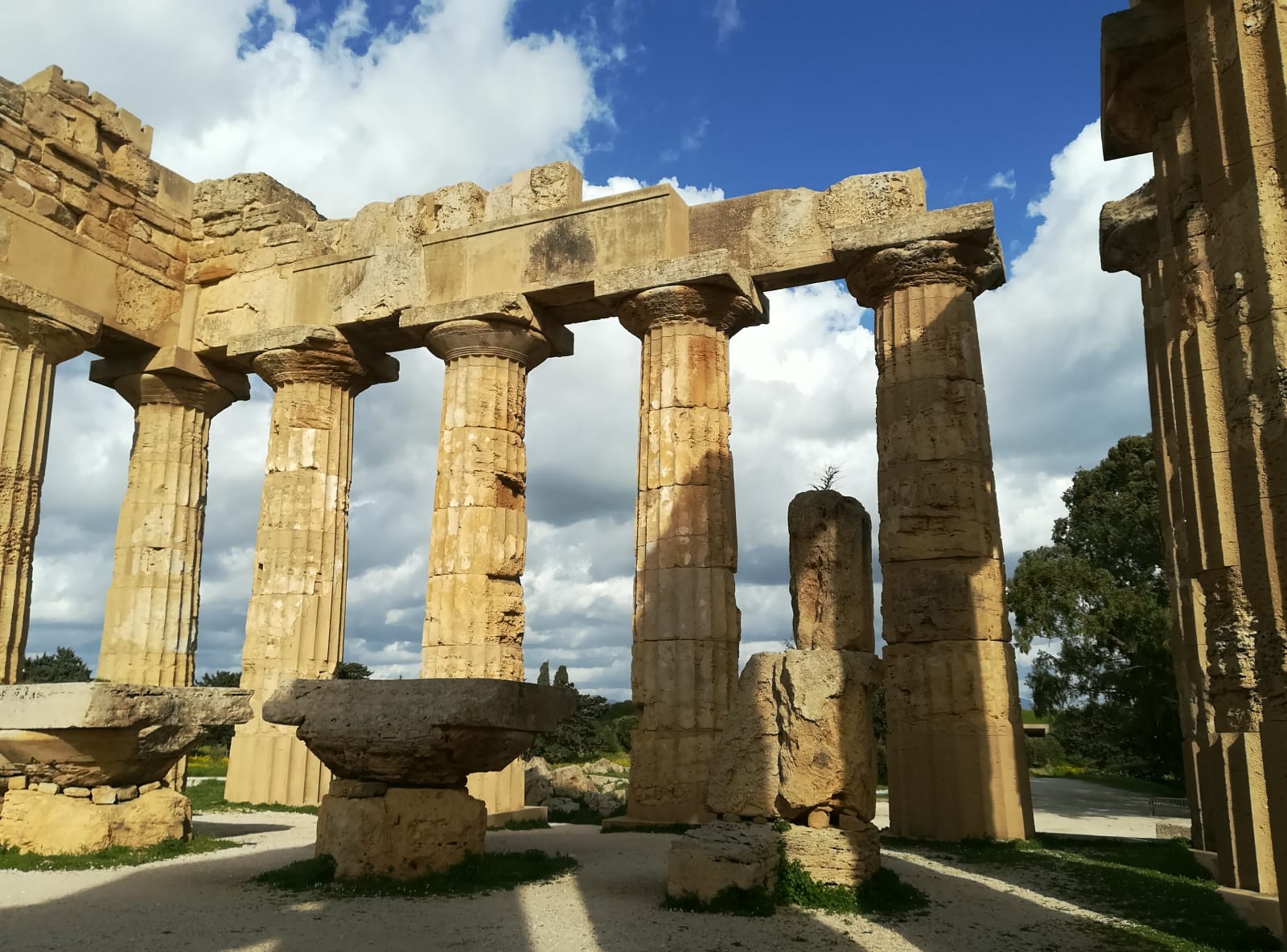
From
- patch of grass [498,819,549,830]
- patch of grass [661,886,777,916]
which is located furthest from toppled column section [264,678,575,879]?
patch of grass [498,819,549,830]

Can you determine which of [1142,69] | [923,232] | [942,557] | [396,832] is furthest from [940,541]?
[396,832]

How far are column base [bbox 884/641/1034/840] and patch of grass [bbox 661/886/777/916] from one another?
173 inches

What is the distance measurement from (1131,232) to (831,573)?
6.07 m

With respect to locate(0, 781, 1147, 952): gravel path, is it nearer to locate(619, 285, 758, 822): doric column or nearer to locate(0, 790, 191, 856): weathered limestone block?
locate(0, 790, 191, 856): weathered limestone block

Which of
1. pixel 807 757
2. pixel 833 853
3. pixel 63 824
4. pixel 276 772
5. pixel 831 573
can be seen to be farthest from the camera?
Answer: pixel 276 772

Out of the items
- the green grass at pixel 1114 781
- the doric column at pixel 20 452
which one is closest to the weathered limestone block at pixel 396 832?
the doric column at pixel 20 452

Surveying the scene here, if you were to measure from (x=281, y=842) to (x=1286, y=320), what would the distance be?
10.2m

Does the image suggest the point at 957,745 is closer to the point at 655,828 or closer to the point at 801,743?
the point at 655,828

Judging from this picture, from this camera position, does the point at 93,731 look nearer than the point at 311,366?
Yes

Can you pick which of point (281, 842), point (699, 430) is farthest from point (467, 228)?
point (281, 842)

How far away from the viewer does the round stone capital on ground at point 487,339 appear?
14484 millimetres

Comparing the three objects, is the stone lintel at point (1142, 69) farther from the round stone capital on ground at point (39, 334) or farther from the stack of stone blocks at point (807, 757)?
the round stone capital on ground at point (39, 334)

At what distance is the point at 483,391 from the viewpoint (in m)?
14.4

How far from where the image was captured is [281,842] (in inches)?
425
